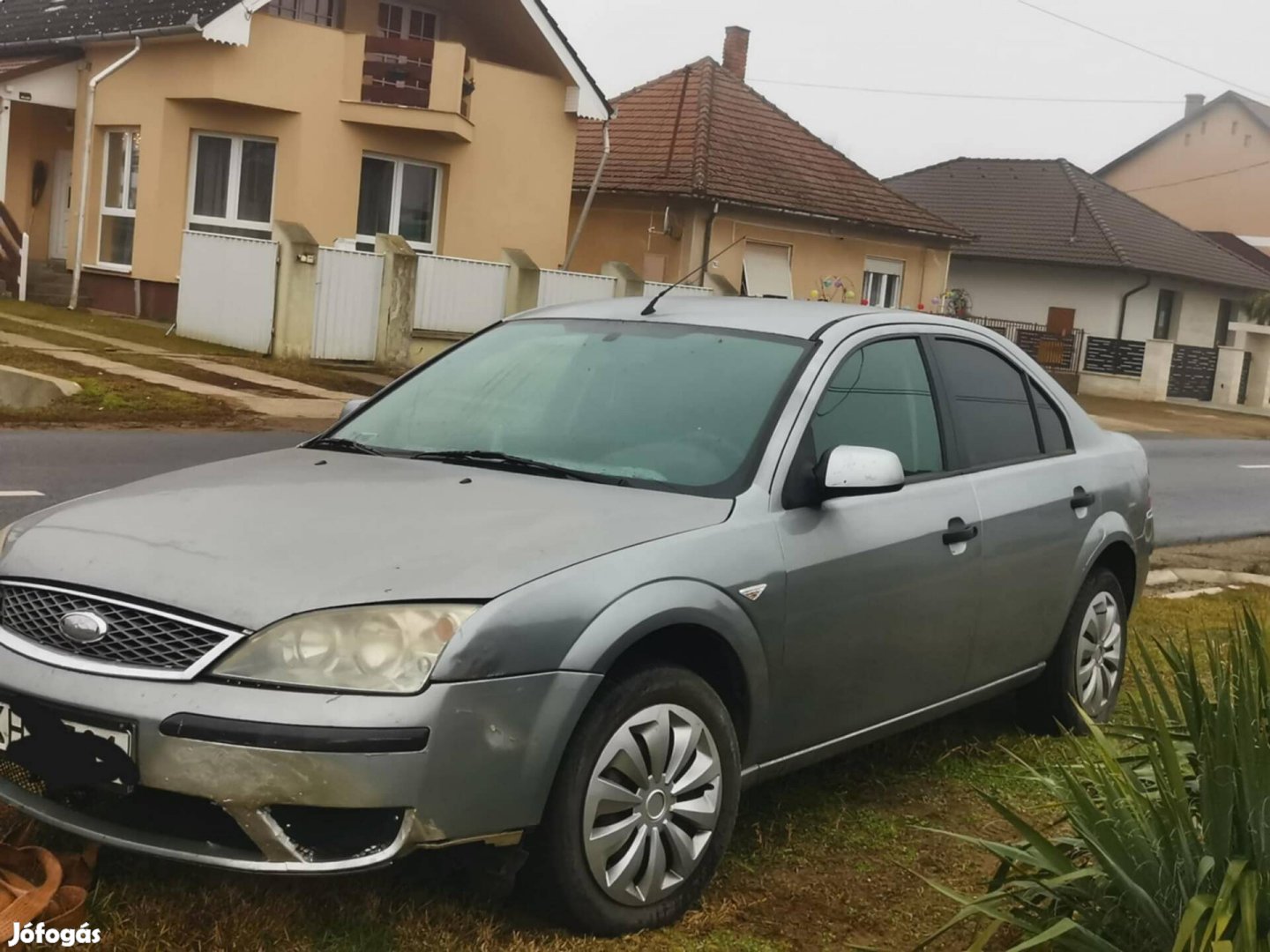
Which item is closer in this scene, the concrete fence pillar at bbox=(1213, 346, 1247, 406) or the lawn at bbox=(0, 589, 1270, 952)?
the lawn at bbox=(0, 589, 1270, 952)

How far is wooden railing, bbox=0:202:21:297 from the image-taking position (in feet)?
82.3

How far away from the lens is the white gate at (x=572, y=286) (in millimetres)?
24203

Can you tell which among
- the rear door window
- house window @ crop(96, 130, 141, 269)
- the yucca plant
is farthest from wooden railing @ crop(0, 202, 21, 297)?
the yucca plant

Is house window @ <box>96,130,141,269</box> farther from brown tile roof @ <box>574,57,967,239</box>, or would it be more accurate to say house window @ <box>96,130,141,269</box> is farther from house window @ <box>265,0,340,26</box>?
brown tile roof @ <box>574,57,967,239</box>

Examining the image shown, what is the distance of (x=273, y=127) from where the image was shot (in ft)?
78.4

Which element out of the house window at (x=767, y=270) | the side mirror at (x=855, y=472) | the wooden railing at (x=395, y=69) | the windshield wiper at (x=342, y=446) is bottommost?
the windshield wiper at (x=342, y=446)

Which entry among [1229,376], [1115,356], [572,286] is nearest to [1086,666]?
[572,286]

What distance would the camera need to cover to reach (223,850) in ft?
11.4

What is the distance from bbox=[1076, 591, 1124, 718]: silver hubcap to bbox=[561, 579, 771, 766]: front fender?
2207mm

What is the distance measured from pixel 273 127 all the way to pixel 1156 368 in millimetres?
23421

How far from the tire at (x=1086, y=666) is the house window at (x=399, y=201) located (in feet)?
65.2

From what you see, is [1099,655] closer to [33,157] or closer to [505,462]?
[505,462]

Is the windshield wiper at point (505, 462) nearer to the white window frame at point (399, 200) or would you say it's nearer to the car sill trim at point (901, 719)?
the car sill trim at point (901, 719)

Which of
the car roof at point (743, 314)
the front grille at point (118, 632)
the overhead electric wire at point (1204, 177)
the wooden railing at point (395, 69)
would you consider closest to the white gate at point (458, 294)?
the wooden railing at point (395, 69)
